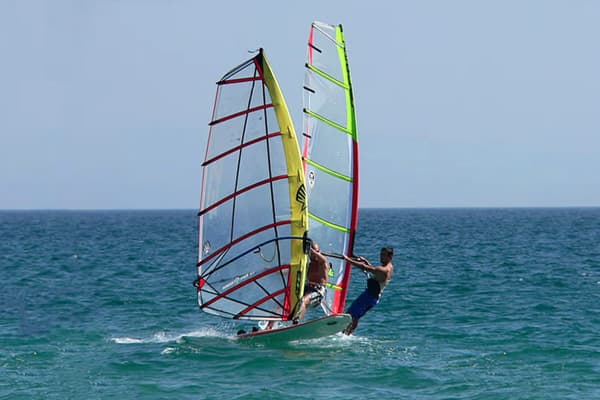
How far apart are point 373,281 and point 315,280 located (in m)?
1.01

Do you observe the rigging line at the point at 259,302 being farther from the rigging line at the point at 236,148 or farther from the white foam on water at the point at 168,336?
the rigging line at the point at 236,148

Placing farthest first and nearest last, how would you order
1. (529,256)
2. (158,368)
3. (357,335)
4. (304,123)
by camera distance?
(529,256), (357,335), (304,123), (158,368)

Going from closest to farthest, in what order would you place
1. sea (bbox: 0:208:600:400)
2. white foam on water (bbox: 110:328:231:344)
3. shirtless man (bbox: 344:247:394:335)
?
sea (bbox: 0:208:600:400) → shirtless man (bbox: 344:247:394:335) → white foam on water (bbox: 110:328:231:344)

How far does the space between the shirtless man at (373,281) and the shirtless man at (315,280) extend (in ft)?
1.57

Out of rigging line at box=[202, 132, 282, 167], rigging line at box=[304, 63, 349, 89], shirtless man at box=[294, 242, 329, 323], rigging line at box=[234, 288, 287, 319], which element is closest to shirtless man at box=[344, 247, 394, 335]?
shirtless man at box=[294, 242, 329, 323]

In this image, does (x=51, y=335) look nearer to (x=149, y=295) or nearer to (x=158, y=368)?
(x=158, y=368)

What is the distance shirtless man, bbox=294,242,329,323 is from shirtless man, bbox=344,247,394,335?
1.57 feet

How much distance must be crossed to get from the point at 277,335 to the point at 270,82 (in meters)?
4.28

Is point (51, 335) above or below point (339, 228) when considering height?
below

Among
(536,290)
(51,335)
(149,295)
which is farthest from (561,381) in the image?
(149,295)

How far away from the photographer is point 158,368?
13.4 meters

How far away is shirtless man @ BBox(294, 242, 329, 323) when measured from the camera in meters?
14.7

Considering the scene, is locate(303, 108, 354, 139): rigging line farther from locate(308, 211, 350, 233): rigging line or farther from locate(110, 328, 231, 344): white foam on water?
locate(110, 328, 231, 344): white foam on water

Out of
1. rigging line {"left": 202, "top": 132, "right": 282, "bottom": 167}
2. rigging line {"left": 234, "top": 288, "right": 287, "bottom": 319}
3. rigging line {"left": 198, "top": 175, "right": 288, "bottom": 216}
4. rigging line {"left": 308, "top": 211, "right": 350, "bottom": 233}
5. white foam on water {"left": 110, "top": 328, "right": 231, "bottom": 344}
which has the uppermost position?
rigging line {"left": 202, "top": 132, "right": 282, "bottom": 167}
